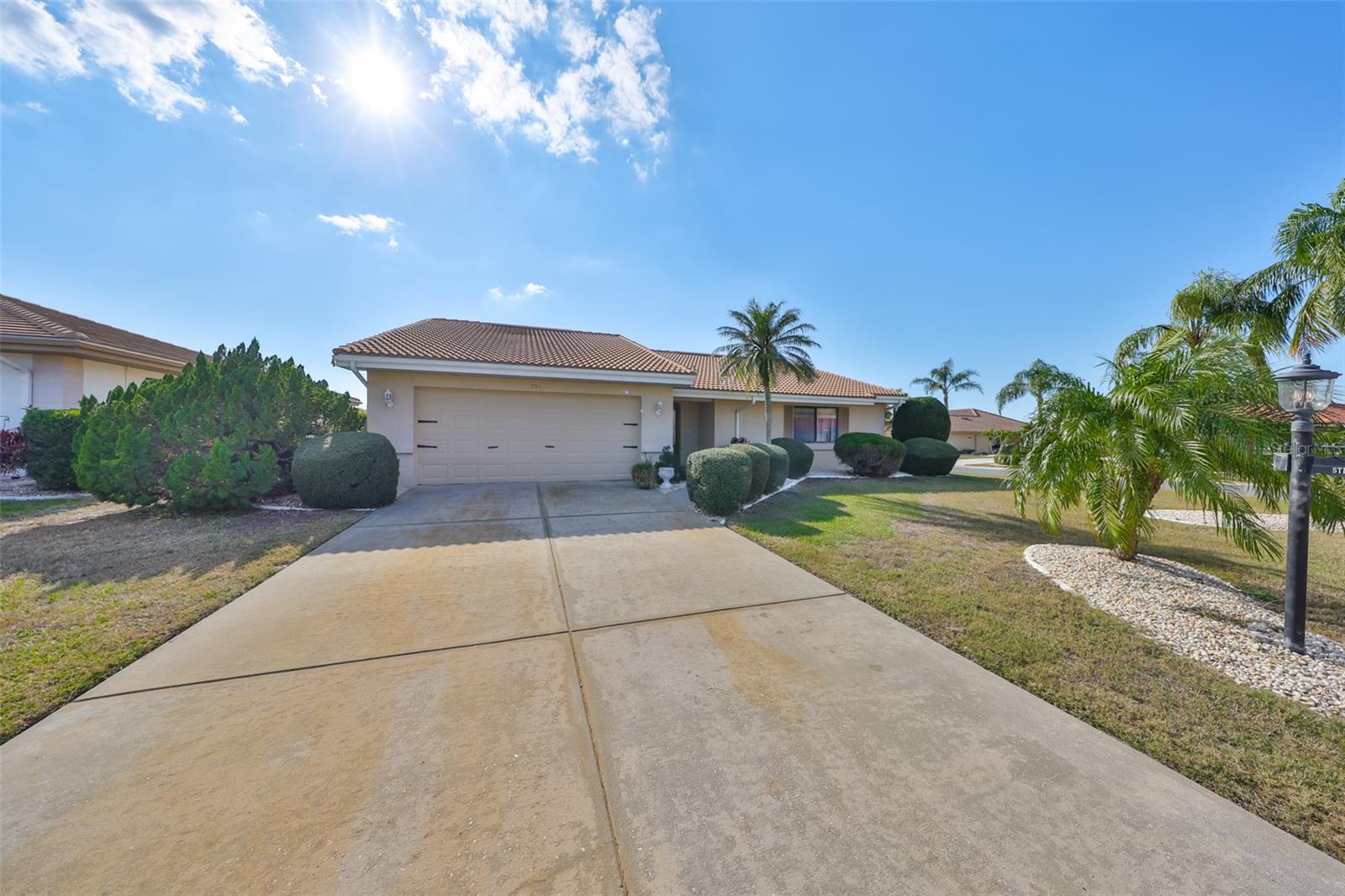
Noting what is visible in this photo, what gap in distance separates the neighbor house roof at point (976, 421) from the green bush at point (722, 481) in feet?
139

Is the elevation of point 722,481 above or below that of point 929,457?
below

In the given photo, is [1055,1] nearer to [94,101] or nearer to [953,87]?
[953,87]

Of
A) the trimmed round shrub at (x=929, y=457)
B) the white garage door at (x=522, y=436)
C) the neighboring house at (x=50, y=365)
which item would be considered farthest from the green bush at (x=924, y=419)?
the neighboring house at (x=50, y=365)

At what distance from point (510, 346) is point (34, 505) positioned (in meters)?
8.91

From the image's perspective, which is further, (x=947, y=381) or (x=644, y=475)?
(x=947, y=381)

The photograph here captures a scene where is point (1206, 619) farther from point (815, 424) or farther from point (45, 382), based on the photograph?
point (45, 382)

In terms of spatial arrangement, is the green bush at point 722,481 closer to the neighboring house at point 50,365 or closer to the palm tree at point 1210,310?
the palm tree at point 1210,310

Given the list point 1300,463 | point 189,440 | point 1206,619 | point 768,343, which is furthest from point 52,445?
point 1300,463

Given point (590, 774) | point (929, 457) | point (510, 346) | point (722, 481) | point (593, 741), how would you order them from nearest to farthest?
1. point (590, 774)
2. point (593, 741)
3. point (722, 481)
4. point (510, 346)
5. point (929, 457)

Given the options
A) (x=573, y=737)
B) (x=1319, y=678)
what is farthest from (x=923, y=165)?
(x=573, y=737)

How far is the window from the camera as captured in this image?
1612cm

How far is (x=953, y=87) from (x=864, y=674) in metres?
11.2

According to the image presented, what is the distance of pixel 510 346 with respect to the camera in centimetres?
1242

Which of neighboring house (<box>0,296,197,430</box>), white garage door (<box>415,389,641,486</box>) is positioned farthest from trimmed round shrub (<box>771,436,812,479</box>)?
neighboring house (<box>0,296,197,430</box>)
